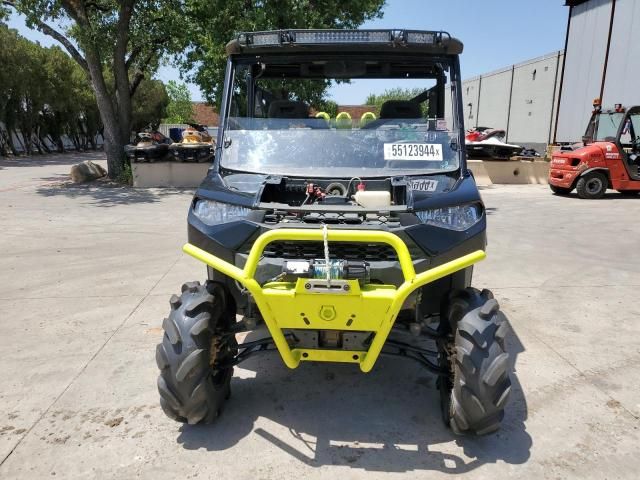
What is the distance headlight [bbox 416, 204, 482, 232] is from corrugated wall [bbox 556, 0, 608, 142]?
19.5m

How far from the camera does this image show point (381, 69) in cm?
376

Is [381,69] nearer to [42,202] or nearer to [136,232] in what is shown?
[136,232]

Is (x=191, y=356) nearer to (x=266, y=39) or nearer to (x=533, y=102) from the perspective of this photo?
(x=266, y=39)

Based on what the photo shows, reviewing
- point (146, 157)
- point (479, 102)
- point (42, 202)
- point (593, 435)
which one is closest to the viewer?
point (593, 435)

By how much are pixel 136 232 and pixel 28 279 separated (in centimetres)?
270

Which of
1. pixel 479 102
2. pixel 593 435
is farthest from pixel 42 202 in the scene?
pixel 479 102

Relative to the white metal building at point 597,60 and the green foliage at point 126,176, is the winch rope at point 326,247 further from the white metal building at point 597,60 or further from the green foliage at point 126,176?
the white metal building at point 597,60

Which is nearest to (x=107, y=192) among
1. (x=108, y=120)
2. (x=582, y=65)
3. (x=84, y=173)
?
(x=108, y=120)

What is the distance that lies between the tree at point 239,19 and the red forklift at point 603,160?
6.72 m

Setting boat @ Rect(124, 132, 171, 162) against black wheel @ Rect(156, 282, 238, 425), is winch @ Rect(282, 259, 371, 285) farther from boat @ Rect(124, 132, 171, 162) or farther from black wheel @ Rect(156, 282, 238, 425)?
boat @ Rect(124, 132, 171, 162)

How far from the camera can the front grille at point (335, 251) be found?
2641 mm

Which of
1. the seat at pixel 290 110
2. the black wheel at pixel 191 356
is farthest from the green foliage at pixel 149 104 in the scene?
the black wheel at pixel 191 356

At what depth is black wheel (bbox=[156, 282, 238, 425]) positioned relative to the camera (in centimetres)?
275

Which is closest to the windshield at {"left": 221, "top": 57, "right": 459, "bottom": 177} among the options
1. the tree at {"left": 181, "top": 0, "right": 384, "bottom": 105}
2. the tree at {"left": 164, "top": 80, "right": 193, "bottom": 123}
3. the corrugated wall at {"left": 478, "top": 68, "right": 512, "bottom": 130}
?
the tree at {"left": 181, "top": 0, "right": 384, "bottom": 105}
